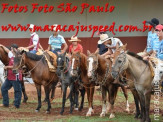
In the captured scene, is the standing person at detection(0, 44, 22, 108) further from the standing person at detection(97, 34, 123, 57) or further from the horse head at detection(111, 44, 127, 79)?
the horse head at detection(111, 44, 127, 79)

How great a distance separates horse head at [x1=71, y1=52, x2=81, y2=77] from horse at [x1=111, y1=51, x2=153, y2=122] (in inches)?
83.9

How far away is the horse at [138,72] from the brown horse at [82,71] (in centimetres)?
215

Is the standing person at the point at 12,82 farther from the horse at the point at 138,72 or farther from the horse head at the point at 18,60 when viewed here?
the horse at the point at 138,72

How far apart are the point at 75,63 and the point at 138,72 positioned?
249 cm

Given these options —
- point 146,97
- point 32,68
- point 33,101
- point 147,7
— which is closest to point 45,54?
point 32,68

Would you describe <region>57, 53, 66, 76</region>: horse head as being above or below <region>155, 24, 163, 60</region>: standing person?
below

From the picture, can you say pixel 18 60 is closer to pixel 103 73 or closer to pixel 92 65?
pixel 92 65

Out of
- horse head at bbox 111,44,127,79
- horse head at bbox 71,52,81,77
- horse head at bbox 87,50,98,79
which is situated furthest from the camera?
horse head at bbox 71,52,81,77

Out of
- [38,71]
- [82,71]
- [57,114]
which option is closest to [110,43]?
[82,71]

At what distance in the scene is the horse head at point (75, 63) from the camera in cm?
1647

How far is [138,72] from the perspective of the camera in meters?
14.6

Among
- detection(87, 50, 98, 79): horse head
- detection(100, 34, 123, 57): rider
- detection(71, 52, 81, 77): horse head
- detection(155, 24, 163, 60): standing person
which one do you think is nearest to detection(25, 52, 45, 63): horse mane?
detection(71, 52, 81, 77): horse head

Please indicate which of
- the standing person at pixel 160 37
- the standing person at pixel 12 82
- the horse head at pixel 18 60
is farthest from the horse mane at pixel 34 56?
the standing person at pixel 160 37

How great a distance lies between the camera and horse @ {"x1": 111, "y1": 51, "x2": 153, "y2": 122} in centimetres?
1452
